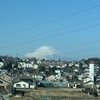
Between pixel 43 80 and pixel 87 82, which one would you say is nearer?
pixel 87 82

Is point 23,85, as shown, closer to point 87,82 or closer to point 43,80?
point 43,80

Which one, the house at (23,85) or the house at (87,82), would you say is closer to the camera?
the house at (23,85)

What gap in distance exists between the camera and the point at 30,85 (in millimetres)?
27203

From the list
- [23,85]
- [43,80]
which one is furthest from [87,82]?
[23,85]

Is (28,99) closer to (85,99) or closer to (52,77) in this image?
(85,99)

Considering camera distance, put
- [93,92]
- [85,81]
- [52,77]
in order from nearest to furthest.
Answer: [93,92], [85,81], [52,77]

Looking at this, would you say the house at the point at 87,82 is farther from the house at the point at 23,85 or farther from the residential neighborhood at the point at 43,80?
the house at the point at 23,85

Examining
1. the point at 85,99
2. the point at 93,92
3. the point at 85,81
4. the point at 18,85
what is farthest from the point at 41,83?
the point at 85,99

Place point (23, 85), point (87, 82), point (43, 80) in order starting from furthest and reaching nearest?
point (43, 80) → point (87, 82) → point (23, 85)

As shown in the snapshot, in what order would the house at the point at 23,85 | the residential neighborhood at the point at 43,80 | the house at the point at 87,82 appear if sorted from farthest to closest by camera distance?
the house at the point at 87,82
the house at the point at 23,85
the residential neighborhood at the point at 43,80

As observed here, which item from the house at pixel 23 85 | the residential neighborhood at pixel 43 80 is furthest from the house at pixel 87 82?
the house at pixel 23 85

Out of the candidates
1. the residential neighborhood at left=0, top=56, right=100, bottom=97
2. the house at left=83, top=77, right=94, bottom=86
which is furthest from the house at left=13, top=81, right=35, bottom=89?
the house at left=83, top=77, right=94, bottom=86

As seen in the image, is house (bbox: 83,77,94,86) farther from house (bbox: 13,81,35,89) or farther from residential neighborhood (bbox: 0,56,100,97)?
house (bbox: 13,81,35,89)

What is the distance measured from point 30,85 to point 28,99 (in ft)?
37.7
